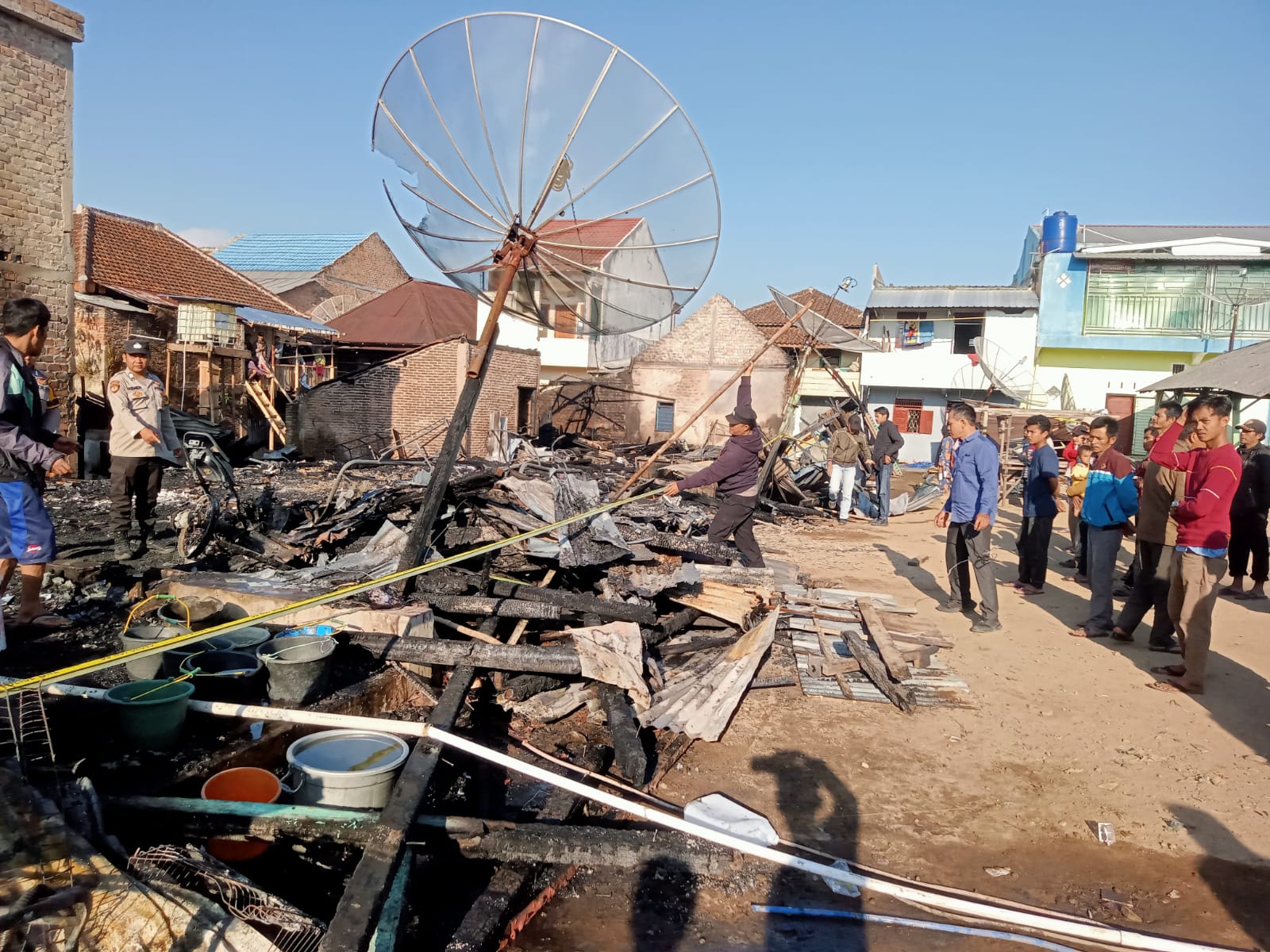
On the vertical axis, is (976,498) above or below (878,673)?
above

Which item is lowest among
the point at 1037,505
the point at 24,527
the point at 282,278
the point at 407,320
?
the point at 24,527

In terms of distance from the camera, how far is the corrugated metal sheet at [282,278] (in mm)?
33906

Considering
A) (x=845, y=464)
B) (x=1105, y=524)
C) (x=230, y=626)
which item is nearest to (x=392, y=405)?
(x=845, y=464)

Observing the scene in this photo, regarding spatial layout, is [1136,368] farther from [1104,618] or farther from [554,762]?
[554,762]

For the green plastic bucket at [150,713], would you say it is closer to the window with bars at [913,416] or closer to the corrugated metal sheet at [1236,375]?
the corrugated metal sheet at [1236,375]

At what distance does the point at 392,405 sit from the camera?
2030cm

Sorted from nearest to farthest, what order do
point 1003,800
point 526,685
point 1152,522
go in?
point 1003,800 → point 526,685 → point 1152,522

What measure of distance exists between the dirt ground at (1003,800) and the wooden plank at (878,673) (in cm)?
14

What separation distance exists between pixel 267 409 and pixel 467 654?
15736 millimetres

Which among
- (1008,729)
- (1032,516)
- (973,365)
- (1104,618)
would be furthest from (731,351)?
(1008,729)

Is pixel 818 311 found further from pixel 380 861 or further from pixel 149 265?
pixel 380 861

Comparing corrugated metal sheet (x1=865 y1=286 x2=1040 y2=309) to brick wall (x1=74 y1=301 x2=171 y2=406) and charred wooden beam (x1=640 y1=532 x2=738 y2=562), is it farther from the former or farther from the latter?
charred wooden beam (x1=640 y1=532 x2=738 y2=562)

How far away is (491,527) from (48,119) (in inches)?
464

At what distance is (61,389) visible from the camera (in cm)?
1302
